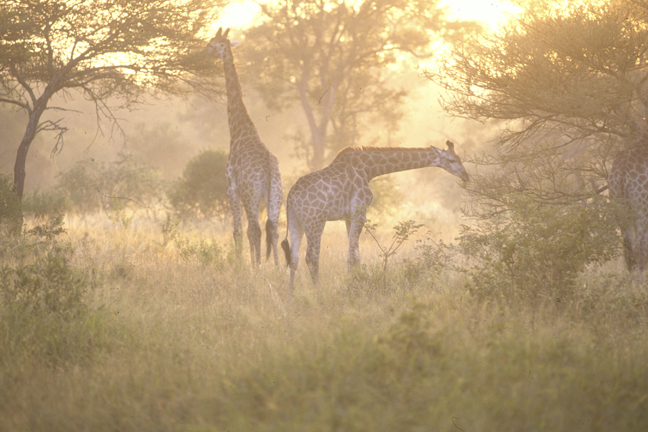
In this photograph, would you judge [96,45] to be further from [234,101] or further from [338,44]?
[338,44]

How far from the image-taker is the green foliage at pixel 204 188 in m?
14.8

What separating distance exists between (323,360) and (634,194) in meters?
5.54

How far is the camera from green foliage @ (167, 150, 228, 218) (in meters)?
14.8

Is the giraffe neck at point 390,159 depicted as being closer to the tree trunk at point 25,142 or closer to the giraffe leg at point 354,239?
the giraffe leg at point 354,239

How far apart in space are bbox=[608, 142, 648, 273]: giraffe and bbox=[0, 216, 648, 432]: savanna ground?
71cm

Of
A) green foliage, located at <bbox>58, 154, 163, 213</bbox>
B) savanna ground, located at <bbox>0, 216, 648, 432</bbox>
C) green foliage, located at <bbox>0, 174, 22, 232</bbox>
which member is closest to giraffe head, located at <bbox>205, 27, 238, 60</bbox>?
green foliage, located at <bbox>0, 174, 22, 232</bbox>

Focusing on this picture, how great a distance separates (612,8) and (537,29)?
1.03 m

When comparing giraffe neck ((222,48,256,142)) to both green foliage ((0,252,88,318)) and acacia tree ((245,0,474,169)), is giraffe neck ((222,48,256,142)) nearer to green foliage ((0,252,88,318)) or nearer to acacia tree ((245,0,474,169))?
green foliage ((0,252,88,318))

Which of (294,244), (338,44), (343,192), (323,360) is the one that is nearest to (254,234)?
(294,244)

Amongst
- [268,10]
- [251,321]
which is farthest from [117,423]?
[268,10]

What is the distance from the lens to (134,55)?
10086 mm

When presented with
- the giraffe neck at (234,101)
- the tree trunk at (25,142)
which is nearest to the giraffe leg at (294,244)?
the giraffe neck at (234,101)

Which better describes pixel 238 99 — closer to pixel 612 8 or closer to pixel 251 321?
pixel 251 321

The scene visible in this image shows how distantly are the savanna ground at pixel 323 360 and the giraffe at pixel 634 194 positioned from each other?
2.34 feet
